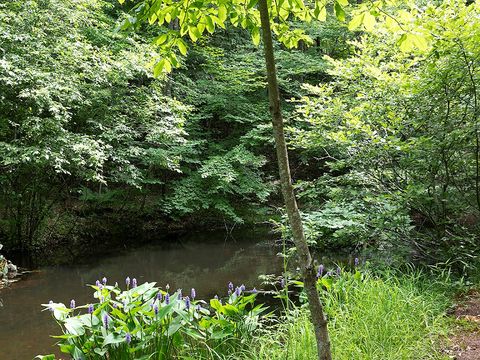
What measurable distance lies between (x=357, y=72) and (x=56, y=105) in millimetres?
5303

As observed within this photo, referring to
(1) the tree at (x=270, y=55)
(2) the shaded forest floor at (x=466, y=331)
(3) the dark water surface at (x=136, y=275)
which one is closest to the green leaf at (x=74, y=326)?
(1) the tree at (x=270, y=55)

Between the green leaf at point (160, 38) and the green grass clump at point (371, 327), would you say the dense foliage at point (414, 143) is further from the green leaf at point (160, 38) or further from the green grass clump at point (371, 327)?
the green leaf at point (160, 38)

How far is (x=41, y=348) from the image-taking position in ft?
15.4

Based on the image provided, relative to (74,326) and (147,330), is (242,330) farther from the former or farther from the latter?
(74,326)

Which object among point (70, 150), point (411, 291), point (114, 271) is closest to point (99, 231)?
point (114, 271)

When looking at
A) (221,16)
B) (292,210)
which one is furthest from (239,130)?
(292,210)

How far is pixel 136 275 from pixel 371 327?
616cm

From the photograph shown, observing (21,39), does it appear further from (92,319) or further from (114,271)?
(92,319)

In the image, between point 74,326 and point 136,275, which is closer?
point 74,326

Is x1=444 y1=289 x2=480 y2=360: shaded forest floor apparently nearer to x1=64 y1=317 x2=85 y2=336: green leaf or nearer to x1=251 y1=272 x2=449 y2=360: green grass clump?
x1=251 y1=272 x2=449 y2=360: green grass clump

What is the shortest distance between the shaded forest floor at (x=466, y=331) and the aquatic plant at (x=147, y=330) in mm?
1368

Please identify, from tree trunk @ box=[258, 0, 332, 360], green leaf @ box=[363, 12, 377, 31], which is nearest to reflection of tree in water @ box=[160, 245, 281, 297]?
tree trunk @ box=[258, 0, 332, 360]

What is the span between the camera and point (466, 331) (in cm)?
271

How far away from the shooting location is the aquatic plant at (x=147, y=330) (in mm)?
2621
